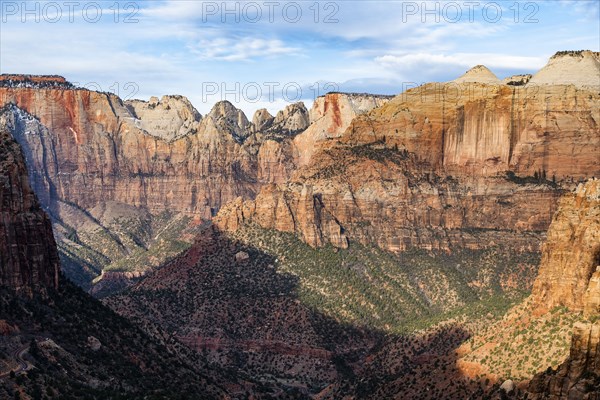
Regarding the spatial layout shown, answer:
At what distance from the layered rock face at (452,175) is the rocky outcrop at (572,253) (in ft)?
221

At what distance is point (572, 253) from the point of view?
103m

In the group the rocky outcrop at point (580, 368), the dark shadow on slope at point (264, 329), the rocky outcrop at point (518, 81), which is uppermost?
the rocky outcrop at point (518, 81)

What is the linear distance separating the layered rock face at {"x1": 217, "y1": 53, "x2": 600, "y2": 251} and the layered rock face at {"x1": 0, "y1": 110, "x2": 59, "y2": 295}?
226 ft

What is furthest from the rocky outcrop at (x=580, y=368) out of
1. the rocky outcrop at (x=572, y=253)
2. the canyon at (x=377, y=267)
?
the canyon at (x=377, y=267)

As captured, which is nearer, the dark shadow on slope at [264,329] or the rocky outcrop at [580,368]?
the rocky outcrop at [580,368]

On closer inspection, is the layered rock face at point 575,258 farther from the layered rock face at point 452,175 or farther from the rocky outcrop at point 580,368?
the layered rock face at point 452,175

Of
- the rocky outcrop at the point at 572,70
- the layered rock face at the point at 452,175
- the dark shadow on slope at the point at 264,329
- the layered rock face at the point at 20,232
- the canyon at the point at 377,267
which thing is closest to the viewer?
the canyon at the point at 377,267

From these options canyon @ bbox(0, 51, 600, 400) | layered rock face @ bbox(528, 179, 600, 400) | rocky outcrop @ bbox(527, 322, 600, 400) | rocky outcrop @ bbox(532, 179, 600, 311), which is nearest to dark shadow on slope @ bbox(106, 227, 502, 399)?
canyon @ bbox(0, 51, 600, 400)

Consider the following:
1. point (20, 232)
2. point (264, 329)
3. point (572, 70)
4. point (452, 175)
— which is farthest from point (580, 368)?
point (572, 70)

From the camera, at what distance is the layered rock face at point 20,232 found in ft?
354

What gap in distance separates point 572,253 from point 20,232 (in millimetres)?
49420

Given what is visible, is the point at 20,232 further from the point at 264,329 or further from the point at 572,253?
the point at 264,329

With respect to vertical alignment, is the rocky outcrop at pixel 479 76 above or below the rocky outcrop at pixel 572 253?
above

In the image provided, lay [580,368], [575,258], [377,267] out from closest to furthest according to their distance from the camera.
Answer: [580,368]
[575,258]
[377,267]
